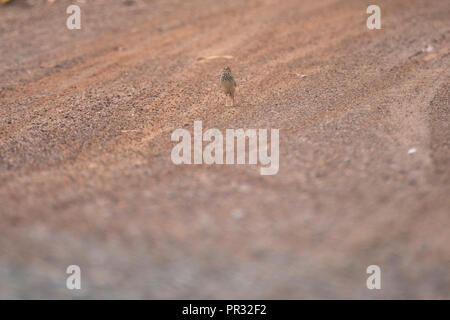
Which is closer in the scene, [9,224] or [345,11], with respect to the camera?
[9,224]

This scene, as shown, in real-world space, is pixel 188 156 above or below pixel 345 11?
below

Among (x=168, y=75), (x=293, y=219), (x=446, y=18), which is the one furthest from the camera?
(x=446, y=18)

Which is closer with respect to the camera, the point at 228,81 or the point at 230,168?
the point at 230,168

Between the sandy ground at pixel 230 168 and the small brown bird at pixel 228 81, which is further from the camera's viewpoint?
the small brown bird at pixel 228 81

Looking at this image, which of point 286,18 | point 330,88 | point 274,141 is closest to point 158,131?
point 274,141

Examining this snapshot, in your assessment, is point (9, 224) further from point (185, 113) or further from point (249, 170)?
point (185, 113)

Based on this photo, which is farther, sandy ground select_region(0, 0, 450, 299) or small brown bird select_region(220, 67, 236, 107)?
small brown bird select_region(220, 67, 236, 107)

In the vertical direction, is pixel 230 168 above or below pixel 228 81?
below
